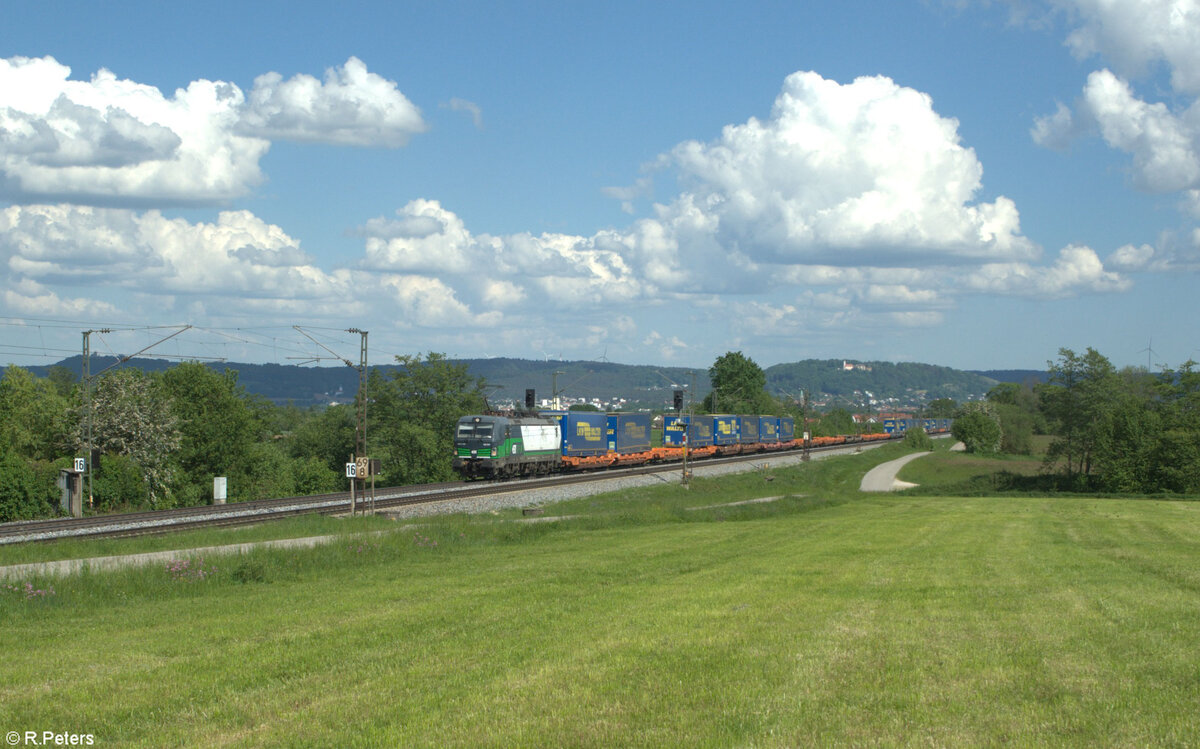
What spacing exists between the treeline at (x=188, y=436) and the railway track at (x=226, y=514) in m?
15.5

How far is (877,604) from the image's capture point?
1323cm

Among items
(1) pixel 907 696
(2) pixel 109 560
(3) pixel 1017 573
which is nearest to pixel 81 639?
(2) pixel 109 560

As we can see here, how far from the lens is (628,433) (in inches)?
2781

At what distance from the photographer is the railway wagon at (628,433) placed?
→ 6800 centimetres

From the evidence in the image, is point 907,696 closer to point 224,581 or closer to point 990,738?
point 990,738

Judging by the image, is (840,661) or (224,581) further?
(224,581)

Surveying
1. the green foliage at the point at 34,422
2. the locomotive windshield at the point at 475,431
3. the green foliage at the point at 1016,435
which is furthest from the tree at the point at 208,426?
the green foliage at the point at 1016,435

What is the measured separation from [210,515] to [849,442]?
110866 mm

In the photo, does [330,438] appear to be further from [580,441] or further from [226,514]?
[226,514]

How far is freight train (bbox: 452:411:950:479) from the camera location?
174 ft

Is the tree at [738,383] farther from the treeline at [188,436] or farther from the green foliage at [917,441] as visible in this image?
the treeline at [188,436]

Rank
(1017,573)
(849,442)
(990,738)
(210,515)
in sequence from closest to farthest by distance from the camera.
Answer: (990,738) → (1017,573) → (210,515) → (849,442)

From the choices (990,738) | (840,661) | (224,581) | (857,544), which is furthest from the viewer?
(857,544)

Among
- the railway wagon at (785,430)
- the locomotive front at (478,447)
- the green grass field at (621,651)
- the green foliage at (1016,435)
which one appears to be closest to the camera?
the green grass field at (621,651)
